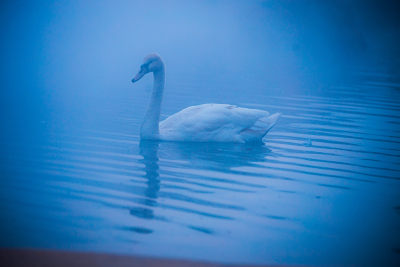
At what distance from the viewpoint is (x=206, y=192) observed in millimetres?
4117

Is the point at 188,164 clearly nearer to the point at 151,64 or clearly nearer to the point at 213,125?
the point at 213,125

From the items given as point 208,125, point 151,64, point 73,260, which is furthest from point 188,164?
point 73,260

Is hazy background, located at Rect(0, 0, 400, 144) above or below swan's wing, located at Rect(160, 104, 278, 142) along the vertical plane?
above

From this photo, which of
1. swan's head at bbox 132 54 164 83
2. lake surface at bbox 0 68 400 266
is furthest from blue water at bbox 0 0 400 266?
swan's head at bbox 132 54 164 83

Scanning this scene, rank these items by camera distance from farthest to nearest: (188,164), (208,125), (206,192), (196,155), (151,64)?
(151,64) < (208,125) < (196,155) < (188,164) < (206,192)

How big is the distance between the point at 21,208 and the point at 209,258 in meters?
1.52

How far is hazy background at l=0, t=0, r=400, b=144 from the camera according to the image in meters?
8.44

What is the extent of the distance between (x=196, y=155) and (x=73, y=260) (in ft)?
8.76

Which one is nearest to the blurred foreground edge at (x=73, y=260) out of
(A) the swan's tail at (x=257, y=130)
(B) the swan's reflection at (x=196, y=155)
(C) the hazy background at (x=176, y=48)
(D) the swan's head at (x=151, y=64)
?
(B) the swan's reflection at (x=196, y=155)

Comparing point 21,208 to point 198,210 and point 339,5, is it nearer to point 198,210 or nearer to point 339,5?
point 198,210

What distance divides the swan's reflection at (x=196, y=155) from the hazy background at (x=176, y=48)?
4.88ft

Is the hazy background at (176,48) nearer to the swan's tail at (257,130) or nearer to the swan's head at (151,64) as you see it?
the swan's head at (151,64)

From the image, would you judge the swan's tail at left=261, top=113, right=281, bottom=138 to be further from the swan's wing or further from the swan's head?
the swan's head

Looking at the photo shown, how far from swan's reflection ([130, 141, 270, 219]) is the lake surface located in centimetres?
1
